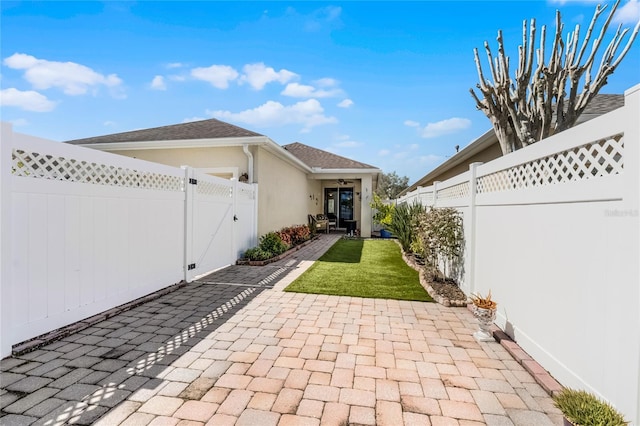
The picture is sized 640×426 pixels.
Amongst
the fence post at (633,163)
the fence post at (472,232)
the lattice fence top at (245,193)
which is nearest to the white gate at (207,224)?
the lattice fence top at (245,193)

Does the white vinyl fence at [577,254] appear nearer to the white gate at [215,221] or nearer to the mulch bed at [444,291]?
the mulch bed at [444,291]

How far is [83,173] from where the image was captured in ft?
13.4

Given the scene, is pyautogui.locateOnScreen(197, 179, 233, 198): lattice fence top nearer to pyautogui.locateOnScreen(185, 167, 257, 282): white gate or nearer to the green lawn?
pyautogui.locateOnScreen(185, 167, 257, 282): white gate

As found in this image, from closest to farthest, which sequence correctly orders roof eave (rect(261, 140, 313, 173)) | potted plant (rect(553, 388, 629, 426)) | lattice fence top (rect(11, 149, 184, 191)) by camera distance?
potted plant (rect(553, 388, 629, 426)) → lattice fence top (rect(11, 149, 184, 191)) → roof eave (rect(261, 140, 313, 173))

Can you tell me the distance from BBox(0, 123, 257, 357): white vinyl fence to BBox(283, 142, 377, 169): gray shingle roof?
10207 mm

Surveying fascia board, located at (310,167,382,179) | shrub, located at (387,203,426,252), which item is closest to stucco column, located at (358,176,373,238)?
fascia board, located at (310,167,382,179)

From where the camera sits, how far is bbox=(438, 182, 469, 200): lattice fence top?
205 inches

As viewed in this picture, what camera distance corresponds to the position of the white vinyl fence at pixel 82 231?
2922 mm

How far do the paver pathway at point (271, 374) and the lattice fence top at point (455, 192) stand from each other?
211 centimetres

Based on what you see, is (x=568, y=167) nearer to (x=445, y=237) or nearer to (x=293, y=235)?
(x=445, y=237)

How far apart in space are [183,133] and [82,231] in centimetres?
667

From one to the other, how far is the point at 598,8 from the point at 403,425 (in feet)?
24.0

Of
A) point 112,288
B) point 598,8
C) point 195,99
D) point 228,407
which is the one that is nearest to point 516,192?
point 228,407

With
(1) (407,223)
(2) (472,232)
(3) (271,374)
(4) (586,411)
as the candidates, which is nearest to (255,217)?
(1) (407,223)
